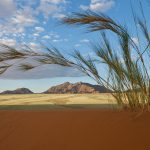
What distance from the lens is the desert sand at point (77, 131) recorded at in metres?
3.21

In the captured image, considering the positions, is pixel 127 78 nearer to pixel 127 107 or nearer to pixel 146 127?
pixel 127 107

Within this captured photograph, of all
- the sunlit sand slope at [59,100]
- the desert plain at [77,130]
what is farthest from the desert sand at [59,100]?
the desert plain at [77,130]

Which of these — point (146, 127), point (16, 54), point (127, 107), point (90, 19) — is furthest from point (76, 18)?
point (146, 127)

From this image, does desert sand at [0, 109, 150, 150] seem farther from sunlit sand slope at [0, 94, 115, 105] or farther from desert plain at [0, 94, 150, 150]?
sunlit sand slope at [0, 94, 115, 105]

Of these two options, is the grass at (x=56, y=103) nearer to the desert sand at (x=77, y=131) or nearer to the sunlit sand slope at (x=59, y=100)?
the sunlit sand slope at (x=59, y=100)

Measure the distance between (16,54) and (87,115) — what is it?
3.86 feet

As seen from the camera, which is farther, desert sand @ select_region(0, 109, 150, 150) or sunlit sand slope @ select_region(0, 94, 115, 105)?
sunlit sand slope @ select_region(0, 94, 115, 105)

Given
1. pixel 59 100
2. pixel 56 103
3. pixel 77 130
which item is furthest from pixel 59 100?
pixel 77 130

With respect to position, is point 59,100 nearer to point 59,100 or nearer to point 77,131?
point 59,100

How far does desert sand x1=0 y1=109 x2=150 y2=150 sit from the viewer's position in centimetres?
321

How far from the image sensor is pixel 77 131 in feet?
11.3

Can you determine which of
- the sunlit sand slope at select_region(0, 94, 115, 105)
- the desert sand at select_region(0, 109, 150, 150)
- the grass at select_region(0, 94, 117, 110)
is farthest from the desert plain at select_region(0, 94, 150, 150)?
the sunlit sand slope at select_region(0, 94, 115, 105)

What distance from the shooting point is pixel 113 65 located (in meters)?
4.02

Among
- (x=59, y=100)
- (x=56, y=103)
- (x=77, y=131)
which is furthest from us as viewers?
(x=59, y=100)
